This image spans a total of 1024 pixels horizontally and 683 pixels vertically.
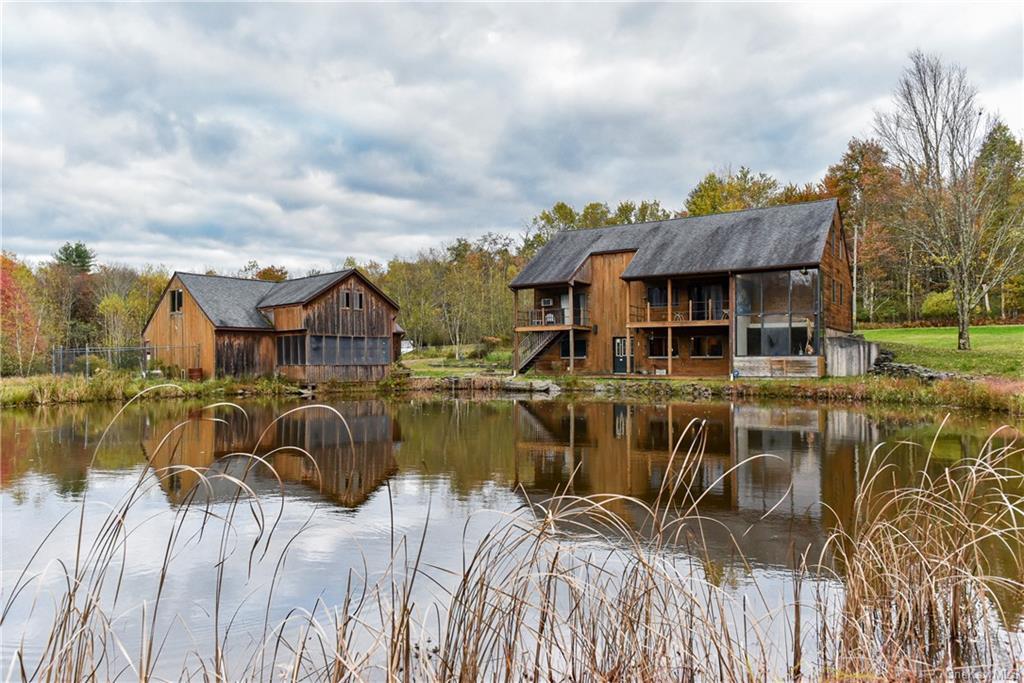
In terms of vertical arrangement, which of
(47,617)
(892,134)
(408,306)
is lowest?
(47,617)

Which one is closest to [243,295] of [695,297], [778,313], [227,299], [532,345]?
[227,299]

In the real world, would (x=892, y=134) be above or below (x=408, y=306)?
above

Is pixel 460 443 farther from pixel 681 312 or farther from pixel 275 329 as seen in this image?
pixel 275 329

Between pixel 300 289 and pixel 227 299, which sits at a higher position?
pixel 300 289

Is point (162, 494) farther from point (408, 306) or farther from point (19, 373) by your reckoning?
point (408, 306)

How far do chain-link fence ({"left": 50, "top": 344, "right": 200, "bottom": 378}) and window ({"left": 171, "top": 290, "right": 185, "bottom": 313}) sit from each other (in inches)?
73.7

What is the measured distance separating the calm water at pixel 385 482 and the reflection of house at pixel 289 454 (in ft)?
0.20

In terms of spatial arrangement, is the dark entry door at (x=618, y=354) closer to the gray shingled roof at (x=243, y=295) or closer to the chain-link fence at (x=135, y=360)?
the gray shingled roof at (x=243, y=295)

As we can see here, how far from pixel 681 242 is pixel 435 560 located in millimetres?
28845

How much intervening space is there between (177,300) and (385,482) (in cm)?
2723

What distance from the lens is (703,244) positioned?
105ft

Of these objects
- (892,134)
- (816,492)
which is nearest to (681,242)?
(892,134)

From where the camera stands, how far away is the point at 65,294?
45.3 m

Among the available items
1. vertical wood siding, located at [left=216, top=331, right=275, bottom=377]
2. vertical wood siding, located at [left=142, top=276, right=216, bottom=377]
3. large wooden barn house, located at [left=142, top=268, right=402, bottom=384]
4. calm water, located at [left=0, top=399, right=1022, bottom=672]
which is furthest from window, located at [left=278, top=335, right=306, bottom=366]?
calm water, located at [left=0, top=399, right=1022, bottom=672]
